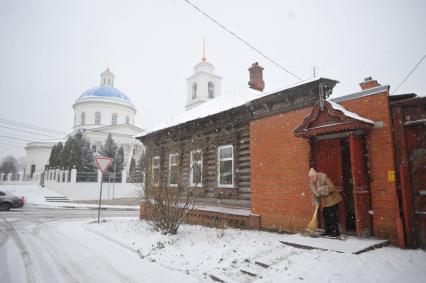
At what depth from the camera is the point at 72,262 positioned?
685cm

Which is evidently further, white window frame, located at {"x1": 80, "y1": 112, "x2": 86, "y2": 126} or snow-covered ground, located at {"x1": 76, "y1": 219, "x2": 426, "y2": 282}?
white window frame, located at {"x1": 80, "y1": 112, "x2": 86, "y2": 126}

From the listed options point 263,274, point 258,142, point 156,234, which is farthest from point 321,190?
point 156,234

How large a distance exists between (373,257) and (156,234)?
21.0ft

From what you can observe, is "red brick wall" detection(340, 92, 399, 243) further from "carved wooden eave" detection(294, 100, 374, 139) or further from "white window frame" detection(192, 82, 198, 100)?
"white window frame" detection(192, 82, 198, 100)

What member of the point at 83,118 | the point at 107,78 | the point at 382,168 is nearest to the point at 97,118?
the point at 83,118

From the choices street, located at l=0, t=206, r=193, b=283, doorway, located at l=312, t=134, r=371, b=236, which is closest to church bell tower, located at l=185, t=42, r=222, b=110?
street, located at l=0, t=206, r=193, b=283

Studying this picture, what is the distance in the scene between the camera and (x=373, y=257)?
537 centimetres

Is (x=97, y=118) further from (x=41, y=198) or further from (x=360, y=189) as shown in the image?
(x=360, y=189)

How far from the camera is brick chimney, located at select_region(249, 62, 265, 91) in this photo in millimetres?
14750

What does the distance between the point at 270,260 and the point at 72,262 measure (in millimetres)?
4684

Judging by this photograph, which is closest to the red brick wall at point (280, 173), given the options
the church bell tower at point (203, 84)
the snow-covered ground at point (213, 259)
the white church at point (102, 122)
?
the snow-covered ground at point (213, 259)

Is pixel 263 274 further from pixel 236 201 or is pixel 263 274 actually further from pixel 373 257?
pixel 236 201

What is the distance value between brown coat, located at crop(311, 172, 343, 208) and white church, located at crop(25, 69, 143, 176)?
4292cm

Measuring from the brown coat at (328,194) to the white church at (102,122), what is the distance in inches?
1690
